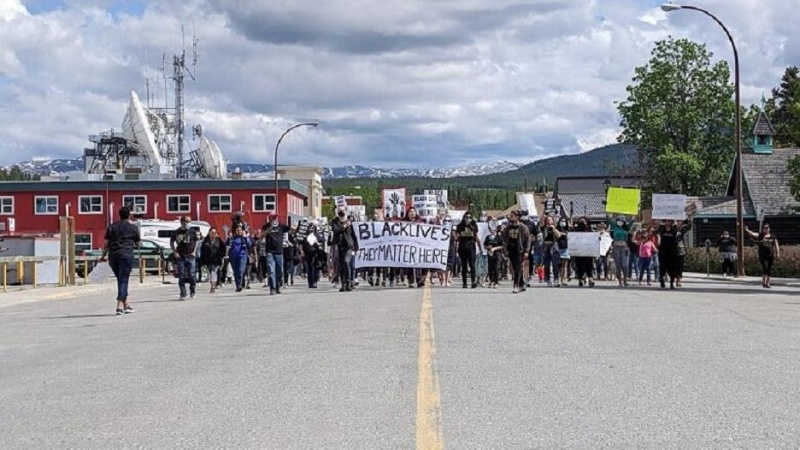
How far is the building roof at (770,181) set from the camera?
53562 mm

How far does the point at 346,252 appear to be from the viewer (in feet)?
78.1

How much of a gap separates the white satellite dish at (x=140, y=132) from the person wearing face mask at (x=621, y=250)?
69.3 m

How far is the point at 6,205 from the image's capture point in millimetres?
81375

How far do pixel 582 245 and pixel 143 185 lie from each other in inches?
2357

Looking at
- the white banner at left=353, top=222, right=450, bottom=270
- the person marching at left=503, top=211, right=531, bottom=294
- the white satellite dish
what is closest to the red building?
the white satellite dish

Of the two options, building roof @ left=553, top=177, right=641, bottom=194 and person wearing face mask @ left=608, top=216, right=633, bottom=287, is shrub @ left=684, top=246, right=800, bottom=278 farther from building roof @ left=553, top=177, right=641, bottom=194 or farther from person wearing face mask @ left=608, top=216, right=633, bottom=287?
building roof @ left=553, top=177, right=641, bottom=194

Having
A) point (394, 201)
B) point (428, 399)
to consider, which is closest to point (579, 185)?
point (394, 201)

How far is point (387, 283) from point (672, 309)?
1188cm

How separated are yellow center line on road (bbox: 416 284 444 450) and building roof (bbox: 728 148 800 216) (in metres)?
43.2

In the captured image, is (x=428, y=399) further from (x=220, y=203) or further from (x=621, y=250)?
(x=220, y=203)

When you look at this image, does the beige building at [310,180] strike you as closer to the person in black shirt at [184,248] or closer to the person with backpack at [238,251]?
the person with backpack at [238,251]

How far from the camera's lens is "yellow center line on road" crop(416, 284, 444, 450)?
23.7 feet

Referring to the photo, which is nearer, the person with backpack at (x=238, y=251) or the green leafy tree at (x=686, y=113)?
the person with backpack at (x=238, y=251)

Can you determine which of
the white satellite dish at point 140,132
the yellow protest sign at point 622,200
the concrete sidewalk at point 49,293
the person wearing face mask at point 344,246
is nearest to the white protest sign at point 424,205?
the yellow protest sign at point 622,200
